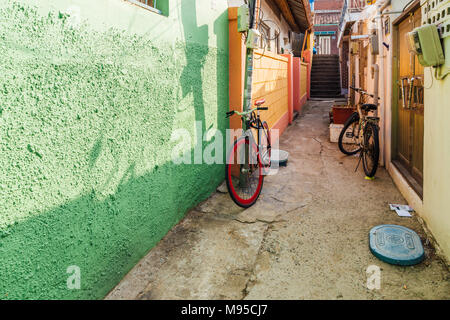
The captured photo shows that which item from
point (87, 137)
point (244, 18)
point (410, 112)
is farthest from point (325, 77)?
point (87, 137)

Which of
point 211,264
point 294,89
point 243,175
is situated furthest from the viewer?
point 294,89

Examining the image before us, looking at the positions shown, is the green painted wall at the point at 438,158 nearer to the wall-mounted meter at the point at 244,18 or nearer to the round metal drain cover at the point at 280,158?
the wall-mounted meter at the point at 244,18

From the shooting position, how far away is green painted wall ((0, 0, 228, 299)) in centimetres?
179

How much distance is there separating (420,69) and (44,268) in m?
4.25

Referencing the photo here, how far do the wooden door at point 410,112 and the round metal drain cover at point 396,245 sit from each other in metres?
0.79

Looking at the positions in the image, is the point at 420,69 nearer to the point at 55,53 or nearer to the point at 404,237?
the point at 404,237

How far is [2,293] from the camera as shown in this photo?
1747mm

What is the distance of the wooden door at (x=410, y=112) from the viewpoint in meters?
4.10

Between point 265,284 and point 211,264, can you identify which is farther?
point 211,264

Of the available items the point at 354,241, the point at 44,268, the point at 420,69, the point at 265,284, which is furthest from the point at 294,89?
the point at 44,268

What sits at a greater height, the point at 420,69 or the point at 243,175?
the point at 420,69

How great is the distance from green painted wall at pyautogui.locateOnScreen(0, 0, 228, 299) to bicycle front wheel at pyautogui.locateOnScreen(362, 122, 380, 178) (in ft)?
9.50
